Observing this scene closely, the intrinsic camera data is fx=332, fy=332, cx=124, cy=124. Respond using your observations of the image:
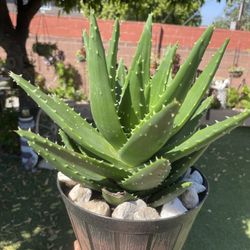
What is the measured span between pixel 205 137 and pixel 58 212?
7.74 feet

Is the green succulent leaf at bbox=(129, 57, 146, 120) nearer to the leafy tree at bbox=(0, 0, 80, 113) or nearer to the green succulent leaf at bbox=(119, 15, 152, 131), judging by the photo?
the green succulent leaf at bbox=(119, 15, 152, 131)

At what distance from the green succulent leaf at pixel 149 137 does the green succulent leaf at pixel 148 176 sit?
0.05 meters

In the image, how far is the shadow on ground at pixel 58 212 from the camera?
2809mm

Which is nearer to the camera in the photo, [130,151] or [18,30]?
[130,151]

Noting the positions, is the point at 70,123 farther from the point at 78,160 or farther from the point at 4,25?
the point at 4,25

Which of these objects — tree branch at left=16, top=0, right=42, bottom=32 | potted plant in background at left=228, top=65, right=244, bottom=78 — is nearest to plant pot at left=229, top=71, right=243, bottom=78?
potted plant in background at left=228, top=65, right=244, bottom=78

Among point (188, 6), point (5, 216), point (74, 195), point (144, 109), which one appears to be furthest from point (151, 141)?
point (188, 6)

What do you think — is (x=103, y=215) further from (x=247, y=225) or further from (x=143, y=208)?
(x=247, y=225)

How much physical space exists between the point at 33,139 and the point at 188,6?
3.60m

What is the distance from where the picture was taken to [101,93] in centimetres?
121

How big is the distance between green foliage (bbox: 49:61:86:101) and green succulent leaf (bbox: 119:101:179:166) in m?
6.44

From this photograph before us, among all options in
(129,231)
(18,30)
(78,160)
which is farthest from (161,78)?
(18,30)

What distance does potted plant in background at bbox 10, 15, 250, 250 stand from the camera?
115 cm

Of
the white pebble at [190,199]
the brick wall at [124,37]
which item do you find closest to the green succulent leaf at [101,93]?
the white pebble at [190,199]
